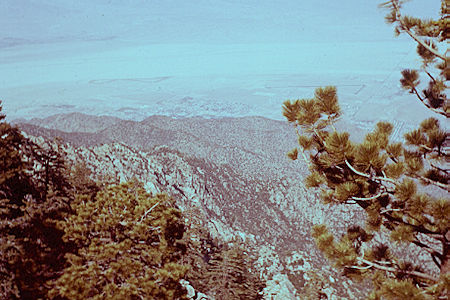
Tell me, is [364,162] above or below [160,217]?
above

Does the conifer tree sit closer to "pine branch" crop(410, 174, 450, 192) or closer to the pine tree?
the pine tree

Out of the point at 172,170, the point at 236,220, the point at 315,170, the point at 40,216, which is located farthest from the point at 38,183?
the point at 236,220

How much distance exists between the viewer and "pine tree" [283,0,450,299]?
20.1ft

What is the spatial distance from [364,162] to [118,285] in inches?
299

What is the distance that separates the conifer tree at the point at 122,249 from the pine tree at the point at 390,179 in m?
4.72

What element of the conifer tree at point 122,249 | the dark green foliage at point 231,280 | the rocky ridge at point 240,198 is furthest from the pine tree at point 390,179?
the rocky ridge at point 240,198

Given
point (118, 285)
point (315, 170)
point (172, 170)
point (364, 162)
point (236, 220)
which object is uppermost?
point (364, 162)

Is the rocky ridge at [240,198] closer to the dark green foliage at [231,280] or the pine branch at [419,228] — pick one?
the dark green foliage at [231,280]

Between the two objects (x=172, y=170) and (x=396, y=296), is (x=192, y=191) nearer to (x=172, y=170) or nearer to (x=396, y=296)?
(x=172, y=170)

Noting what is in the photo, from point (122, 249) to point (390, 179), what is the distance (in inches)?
294

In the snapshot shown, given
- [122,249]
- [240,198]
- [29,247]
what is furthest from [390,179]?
[240,198]

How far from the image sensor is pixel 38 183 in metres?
16.5

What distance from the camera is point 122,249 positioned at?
9758 millimetres

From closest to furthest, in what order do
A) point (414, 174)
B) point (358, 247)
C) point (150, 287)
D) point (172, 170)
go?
point (414, 174) → point (358, 247) → point (150, 287) → point (172, 170)
